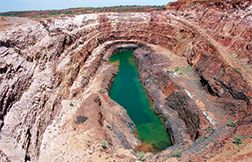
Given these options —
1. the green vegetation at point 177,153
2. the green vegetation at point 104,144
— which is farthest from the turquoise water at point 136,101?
the green vegetation at point 104,144

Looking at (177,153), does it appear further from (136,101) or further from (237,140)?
(136,101)

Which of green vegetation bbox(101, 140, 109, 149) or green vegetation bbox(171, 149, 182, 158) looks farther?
green vegetation bbox(101, 140, 109, 149)

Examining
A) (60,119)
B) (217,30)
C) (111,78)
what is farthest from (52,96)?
(217,30)

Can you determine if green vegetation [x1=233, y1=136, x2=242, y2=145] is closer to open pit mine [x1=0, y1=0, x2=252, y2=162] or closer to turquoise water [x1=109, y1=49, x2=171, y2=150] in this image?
open pit mine [x1=0, y1=0, x2=252, y2=162]

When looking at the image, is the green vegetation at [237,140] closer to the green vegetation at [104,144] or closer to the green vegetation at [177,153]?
the green vegetation at [177,153]

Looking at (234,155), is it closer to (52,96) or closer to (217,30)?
(52,96)

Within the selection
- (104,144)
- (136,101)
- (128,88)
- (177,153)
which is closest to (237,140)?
(177,153)


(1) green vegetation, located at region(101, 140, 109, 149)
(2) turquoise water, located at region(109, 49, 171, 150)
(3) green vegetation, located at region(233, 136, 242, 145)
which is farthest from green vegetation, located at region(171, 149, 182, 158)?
(1) green vegetation, located at region(101, 140, 109, 149)
